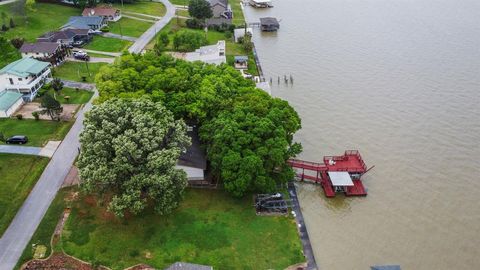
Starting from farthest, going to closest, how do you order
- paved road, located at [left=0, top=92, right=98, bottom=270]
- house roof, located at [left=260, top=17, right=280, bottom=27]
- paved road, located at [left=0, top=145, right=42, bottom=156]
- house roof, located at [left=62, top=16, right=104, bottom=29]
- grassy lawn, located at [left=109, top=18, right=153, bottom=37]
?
house roof, located at [left=260, top=17, right=280, bottom=27] < grassy lawn, located at [left=109, top=18, right=153, bottom=37] < house roof, located at [left=62, top=16, right=104, bottom=29] < paved road, located at [left=0, top=145, right=42, bottom=156] < paved road, located at [left=0, top=92, right=98, bottom=270]

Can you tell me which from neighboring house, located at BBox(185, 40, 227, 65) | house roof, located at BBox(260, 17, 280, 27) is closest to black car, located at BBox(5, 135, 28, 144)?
neighboring house, located at BBox(185, 40, 227, 65)

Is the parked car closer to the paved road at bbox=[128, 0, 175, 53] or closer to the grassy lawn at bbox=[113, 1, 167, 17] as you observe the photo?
the paved road at bbox=[128, 0, 175, 53]

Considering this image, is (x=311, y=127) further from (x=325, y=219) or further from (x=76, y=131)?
(x=76, y=131)

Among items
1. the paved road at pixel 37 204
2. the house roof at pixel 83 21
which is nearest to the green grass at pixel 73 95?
the paved road at pixel 37 204

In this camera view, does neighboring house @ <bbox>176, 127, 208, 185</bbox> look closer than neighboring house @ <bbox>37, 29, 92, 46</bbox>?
Yes

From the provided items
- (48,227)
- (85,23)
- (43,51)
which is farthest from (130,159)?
(85,23)

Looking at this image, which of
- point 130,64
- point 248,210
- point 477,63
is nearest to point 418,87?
point 477,63

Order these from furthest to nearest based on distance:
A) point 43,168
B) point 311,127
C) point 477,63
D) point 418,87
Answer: point 477,63, point 418,87, point 311,127, point 43,168

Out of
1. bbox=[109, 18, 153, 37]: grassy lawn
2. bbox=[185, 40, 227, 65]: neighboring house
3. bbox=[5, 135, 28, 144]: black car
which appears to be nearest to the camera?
bbox=[5, 135, 28, 144]: black car
